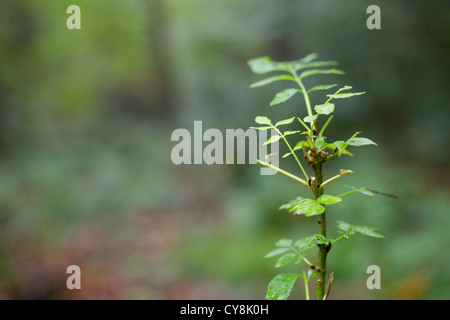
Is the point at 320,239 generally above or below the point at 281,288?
above

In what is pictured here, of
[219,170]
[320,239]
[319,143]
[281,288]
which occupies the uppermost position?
[219,170]

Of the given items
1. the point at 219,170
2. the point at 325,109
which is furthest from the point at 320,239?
the point at 219,170

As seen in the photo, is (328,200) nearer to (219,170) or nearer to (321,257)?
(321,257)

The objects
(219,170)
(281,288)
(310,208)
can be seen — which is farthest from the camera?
(219,170)

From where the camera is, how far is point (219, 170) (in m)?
7.40

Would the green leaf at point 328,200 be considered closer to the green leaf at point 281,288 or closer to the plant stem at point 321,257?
the plant stem at point 321,257

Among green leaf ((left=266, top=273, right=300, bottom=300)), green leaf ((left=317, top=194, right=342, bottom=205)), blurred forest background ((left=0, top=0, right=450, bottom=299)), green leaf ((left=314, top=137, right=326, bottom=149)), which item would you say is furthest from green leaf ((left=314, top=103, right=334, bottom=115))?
blurred forest background ((left=0, top=0, right=450, bottom=299))

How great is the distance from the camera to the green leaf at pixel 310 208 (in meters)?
0.70

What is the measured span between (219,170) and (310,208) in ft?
22.0

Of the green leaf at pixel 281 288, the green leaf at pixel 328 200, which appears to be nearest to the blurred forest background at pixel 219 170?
A: the green leaf at pixel 281 288

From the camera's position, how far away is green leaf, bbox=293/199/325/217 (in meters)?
0.70

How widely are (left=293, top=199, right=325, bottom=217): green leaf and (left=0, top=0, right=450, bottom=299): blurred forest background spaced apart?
2.86 meters

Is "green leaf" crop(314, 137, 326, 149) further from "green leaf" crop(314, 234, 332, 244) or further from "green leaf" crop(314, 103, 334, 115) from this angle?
"green leaf" crop(314, 234, 332, 244)

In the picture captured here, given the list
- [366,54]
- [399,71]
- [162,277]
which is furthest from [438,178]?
[162,277]
